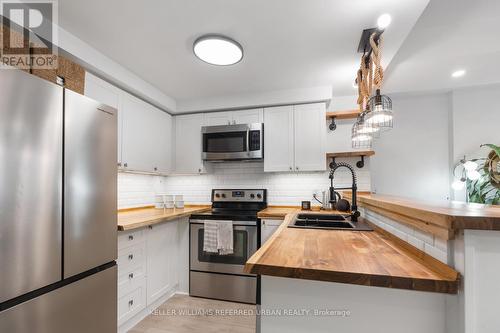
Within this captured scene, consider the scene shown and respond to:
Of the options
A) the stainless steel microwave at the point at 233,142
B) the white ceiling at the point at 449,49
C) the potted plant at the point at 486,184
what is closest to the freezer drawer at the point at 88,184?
the stainless steel microwave at the point at 233,142

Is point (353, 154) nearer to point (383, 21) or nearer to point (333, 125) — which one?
point (333, 125)

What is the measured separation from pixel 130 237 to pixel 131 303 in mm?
592

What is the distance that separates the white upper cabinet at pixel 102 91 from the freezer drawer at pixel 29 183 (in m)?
0.85

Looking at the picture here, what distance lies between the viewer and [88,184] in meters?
1.44

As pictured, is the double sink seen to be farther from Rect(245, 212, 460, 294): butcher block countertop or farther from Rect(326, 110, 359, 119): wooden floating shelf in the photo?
Rect(326, 110, 359, 119): wooden floating shelf

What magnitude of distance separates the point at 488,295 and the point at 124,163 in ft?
8.61

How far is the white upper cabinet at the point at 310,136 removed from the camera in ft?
9.20

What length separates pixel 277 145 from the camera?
9.66 ft

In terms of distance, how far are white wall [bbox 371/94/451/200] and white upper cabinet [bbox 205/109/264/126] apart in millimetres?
2074

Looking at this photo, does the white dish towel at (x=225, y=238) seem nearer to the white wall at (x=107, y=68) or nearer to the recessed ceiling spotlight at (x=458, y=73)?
the white wall at (x=107, y=68)

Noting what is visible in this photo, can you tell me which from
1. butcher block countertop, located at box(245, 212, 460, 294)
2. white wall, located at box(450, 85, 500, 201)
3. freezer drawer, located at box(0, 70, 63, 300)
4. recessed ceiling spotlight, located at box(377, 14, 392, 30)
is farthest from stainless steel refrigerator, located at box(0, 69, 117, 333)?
white wall, located at box(450, 85, 500, 201)

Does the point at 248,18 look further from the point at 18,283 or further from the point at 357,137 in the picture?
the point at 18,283

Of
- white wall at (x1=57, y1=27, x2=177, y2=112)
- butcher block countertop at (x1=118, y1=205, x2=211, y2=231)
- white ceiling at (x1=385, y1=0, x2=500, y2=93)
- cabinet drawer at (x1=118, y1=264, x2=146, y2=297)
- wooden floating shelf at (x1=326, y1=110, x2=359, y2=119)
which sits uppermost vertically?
white ceiling at (x1=385, y1=0, x2=500, y2=93)

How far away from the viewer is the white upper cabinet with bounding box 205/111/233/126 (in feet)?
10.2
